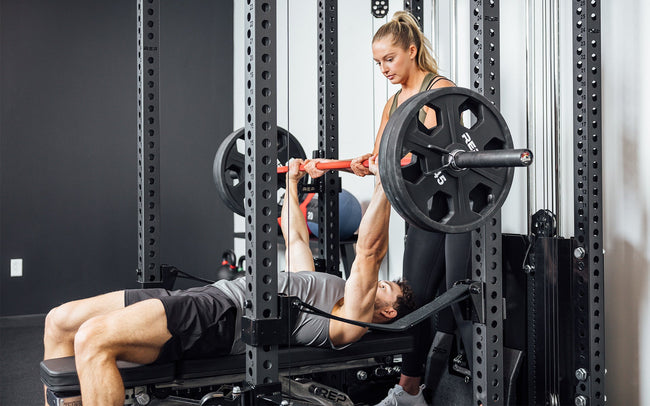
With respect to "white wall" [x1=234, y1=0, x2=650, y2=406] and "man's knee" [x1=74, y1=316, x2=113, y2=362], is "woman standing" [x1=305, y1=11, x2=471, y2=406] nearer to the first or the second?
"white wall" [x1=234, y1=0, x2=650, y2=406]

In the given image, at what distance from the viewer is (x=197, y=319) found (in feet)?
6.28

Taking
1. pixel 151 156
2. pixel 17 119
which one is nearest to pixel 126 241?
pixel 17 119

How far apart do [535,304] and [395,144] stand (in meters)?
0.98

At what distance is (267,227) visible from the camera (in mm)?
1719

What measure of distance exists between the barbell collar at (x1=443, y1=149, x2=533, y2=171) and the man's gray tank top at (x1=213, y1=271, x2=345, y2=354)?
62 centimetres

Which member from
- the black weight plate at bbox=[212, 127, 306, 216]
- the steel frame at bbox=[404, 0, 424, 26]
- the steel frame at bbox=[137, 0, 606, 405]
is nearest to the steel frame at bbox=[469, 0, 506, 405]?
the steel frame at bbox=[137, 0, 606, 405]

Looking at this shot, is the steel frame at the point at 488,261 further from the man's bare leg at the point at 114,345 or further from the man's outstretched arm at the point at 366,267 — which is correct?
the man's bare leg at the point at 114,345

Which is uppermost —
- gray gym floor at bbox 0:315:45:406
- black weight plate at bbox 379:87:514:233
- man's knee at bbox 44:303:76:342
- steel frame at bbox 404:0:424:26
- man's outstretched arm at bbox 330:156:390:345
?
steel frame at bbox 404:0:424:26

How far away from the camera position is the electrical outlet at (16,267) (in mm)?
4453

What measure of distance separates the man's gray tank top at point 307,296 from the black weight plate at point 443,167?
489 millimetres

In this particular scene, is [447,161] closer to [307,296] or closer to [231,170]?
[307,296]

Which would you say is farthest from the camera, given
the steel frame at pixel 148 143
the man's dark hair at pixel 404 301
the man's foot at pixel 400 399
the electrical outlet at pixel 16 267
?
the electrical outlet at pixel 16 267

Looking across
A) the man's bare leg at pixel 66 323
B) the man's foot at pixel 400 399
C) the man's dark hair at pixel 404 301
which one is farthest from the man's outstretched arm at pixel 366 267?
the man's bare leg at pixel 66 323

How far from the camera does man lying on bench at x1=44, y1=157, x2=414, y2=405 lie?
5.74ft
